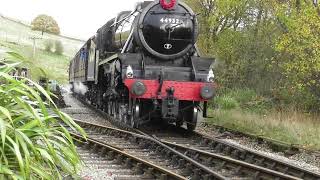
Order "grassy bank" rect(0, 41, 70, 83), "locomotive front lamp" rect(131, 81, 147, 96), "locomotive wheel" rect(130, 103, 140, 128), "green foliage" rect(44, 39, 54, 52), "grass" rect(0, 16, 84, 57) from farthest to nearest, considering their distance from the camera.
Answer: "grass" rect(0, 16, 84, 57) → "green foliage" rect(44, 39, 54, 52) → "grassy bank" rect(0, 41, 70, 83) → "locomotive wheel" rect(130, 103, 140, 128) → "locomotive front lamp" rect(131, 81, 147, 96)

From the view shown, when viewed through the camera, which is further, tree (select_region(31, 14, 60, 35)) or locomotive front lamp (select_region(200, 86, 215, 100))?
tree (select_region(31, 14, 60, 35))

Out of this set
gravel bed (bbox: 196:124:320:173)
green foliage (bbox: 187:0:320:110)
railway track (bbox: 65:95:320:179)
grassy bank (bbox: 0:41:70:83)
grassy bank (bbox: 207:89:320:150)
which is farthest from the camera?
grassy bank (bbox: 0:41:70:83)

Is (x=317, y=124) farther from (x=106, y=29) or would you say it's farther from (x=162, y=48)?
(x=106, y=29)

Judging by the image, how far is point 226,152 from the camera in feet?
32.6

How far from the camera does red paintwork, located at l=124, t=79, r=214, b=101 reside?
38.6ft

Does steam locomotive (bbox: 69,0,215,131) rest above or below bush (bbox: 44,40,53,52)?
below

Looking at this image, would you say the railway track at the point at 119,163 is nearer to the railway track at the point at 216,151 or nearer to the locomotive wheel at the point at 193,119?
the railway track at the point at 216,151

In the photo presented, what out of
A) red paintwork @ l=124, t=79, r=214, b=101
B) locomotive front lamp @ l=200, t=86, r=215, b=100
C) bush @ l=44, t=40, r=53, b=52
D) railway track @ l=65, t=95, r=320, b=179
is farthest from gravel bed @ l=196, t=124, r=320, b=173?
bush @ l=44, t=40, r=53, b=52

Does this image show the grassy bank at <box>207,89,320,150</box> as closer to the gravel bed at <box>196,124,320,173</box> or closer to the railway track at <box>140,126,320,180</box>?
the gravel bed at <box>196,124,320,173</box>

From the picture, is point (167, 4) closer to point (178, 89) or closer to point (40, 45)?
point (178, 89)

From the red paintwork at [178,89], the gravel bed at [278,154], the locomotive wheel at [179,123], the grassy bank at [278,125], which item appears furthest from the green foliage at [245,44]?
the red paintwork at [178,89]

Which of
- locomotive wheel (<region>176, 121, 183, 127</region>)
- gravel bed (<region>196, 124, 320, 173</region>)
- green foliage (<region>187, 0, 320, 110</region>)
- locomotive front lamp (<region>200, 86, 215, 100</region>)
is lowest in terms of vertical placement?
gravel bed (<region>196, 124, 320, 173</region>)

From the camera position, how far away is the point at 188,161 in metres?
8.10

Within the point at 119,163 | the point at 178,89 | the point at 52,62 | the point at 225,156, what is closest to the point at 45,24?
the point at 52,62
